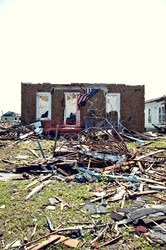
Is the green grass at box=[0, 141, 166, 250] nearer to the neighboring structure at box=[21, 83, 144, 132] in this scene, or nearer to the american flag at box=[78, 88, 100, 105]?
the neighboring structure at box=[21, 83, 144, 132]

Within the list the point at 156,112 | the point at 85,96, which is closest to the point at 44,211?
the point at 85,96

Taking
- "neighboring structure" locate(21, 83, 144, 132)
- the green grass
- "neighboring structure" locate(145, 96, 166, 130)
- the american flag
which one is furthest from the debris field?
"neighboring structure" locate(145, 96, 166, 130)

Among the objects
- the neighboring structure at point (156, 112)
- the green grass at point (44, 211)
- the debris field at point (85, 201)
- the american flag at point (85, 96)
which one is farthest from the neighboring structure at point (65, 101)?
the green grass at point (44, 211)

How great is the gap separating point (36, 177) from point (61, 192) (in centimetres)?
147

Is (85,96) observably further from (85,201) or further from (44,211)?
(44,211)

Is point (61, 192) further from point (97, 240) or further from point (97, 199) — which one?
point (97, 240)

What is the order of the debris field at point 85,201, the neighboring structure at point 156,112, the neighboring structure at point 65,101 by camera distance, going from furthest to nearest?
the neighboring structure at point 156,112 → the neighboring structure at point 65,101 → the debris field at point 85,201

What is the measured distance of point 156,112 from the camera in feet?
81.3

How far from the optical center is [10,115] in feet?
185

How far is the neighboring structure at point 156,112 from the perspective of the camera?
23.2m

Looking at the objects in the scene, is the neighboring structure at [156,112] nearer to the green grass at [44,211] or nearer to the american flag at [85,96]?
the american flag at [85,96]

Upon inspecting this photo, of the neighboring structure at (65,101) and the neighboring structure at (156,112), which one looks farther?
the neighboring structure at (156,112)

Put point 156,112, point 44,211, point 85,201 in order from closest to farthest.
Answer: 1. point 44,211
2. point 85,201
3. point 156,112

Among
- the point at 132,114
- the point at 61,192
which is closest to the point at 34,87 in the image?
the point at 132,114
